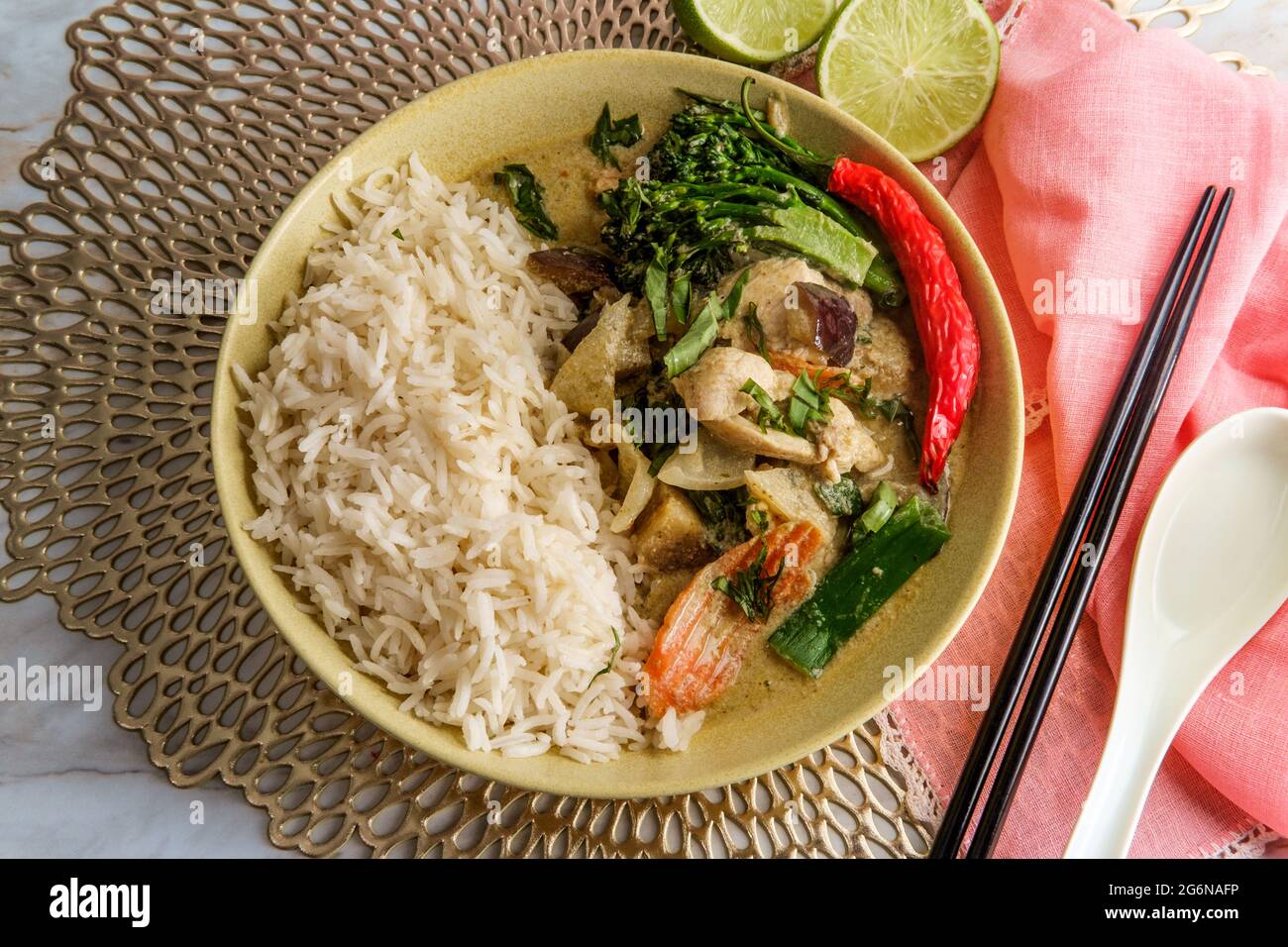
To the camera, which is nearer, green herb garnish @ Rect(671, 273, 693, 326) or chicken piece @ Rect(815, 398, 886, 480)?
chicken piece @ Rect(815, 398, 886, 480)

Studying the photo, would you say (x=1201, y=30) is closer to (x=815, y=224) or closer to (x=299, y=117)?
(x=815, y=224)

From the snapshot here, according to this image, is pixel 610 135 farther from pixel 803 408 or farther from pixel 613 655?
pixel 613 655

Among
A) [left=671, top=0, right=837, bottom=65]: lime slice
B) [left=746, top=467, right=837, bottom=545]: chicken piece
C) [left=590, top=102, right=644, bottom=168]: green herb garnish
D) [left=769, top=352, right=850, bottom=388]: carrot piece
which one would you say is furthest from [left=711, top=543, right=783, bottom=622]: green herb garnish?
[left=671, top=0, right=837, bottom=65]: lime slice

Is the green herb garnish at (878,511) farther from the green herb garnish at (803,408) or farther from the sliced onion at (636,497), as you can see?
the sliced onion at (636,497)

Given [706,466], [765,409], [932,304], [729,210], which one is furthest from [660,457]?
[932,304]

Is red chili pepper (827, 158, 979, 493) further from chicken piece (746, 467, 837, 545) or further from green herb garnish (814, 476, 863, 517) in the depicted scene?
chicken piece (746, 467, 837, 545)
